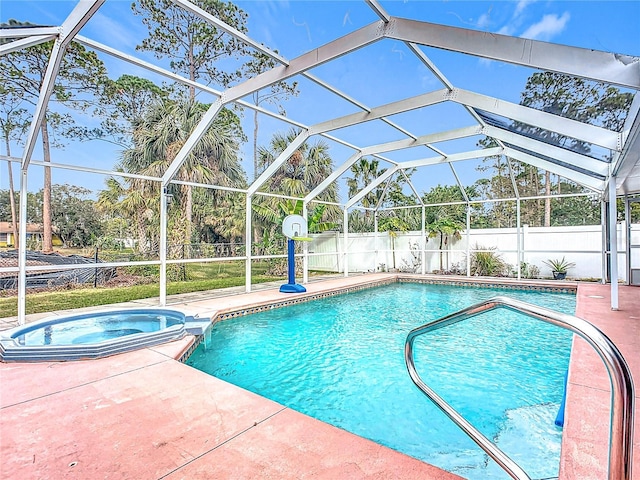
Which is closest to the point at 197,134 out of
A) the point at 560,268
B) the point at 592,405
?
the point at 592,405

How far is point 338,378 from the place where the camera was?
456cm

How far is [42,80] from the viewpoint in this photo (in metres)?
11.0

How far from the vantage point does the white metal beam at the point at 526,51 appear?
3.09m

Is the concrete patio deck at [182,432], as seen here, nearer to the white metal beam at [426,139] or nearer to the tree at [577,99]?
the tree at [577,99]

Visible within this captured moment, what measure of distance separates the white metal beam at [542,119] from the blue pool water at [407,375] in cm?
320

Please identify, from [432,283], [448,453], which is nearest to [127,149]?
[432,283]

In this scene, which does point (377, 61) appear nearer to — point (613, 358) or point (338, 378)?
point (338, 378)

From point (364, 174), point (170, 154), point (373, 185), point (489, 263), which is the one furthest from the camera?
point (364, 174)

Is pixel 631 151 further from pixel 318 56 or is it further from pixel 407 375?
pixel 318 56

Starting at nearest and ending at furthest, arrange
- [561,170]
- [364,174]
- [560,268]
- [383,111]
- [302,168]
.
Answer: [383,111] < [561,170] < [560,268] < [364,174] < [302,168]

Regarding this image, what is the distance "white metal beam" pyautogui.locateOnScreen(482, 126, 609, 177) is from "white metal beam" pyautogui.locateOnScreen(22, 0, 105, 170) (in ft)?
25.4

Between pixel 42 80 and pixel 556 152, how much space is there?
14307mm

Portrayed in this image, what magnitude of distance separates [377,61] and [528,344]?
18.7 feet

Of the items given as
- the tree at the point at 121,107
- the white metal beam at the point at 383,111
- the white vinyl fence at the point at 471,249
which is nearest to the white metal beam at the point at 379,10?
the white metal beam at the point at 383,111
